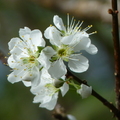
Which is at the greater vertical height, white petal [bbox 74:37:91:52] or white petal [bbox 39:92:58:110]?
white petal [bbox 74:37:91:52]

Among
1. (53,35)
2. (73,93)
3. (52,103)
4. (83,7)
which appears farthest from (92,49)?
(73,93)

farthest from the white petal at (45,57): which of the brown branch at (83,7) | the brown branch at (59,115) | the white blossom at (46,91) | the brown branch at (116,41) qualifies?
the brown branch at (83,7)

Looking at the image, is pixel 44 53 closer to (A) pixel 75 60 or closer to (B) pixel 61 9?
(A) pixel 75 60

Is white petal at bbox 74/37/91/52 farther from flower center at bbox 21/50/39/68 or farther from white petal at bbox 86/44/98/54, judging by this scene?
flower center at bbox 21/50/39/68

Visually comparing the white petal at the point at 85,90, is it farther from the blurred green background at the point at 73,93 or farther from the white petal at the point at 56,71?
the blurred green background at the point at 73,93

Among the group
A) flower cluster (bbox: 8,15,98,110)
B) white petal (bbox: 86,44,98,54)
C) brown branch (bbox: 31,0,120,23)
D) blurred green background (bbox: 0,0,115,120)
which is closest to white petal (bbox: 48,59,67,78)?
flower cluster (bbox: 8,15,98,110)

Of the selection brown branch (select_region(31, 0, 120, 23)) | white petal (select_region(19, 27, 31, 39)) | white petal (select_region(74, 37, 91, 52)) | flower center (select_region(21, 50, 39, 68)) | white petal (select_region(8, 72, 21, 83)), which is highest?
brown branch (select_region(31, 0, 120, 23))

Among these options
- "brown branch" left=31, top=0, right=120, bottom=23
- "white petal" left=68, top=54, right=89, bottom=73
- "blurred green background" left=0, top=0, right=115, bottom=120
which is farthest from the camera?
"blurred green background" left=0, top=0, right=115, bottom=120

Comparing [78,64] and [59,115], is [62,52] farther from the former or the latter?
[59,115]
